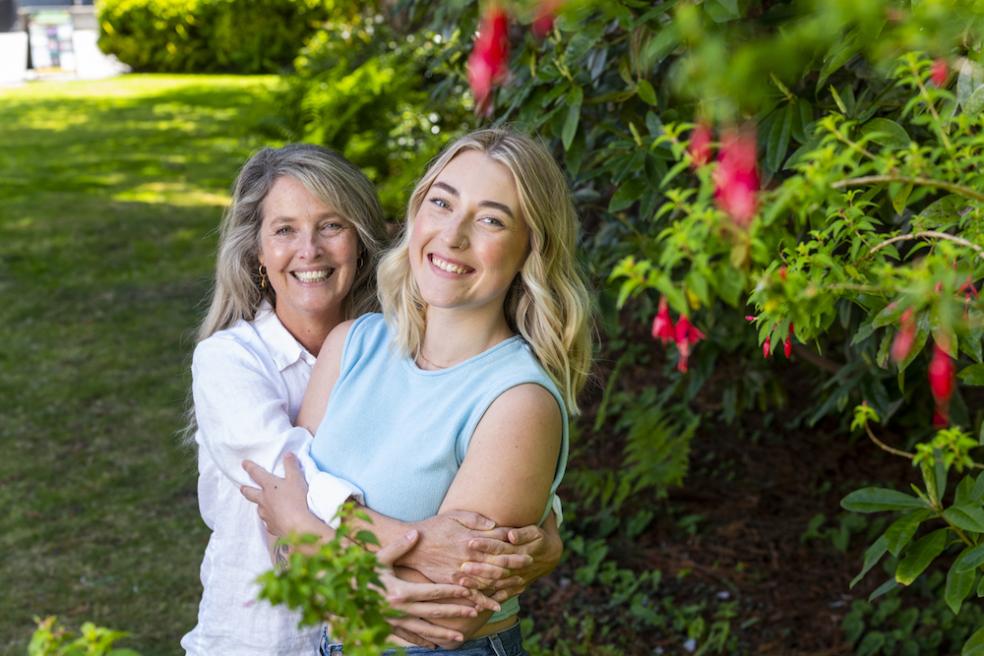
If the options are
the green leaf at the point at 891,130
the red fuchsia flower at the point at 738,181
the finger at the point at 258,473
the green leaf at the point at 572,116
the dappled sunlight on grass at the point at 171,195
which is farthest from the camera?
the dappled sunlight on grass at the point at 171,195

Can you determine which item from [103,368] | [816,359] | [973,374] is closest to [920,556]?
[973,374]

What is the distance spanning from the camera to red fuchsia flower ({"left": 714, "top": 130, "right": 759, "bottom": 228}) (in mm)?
1026

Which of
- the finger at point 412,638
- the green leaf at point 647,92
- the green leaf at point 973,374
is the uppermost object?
the green leaf at point 647,92

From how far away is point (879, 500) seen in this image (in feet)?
7.68

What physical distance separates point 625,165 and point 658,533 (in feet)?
Result: 7.32

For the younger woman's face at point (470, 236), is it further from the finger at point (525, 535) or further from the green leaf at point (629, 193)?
the green leaf at point (629, 193)

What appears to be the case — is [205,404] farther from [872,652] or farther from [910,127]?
[872,652]

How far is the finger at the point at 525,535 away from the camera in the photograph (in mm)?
2043

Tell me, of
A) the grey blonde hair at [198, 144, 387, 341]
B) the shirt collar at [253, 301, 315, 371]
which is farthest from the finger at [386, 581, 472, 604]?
the grey blonde hair at [198, 144, 387, 341]

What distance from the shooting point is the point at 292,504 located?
84.8 inches

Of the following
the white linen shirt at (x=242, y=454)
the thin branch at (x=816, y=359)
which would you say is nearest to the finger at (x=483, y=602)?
the white linen shirt at (x=242, y=454)

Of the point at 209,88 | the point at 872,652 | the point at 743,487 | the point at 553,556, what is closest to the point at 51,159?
the point at 209,88

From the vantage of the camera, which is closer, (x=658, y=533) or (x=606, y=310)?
(x=606, y=310)

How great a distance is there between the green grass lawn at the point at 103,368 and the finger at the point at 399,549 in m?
1.38
